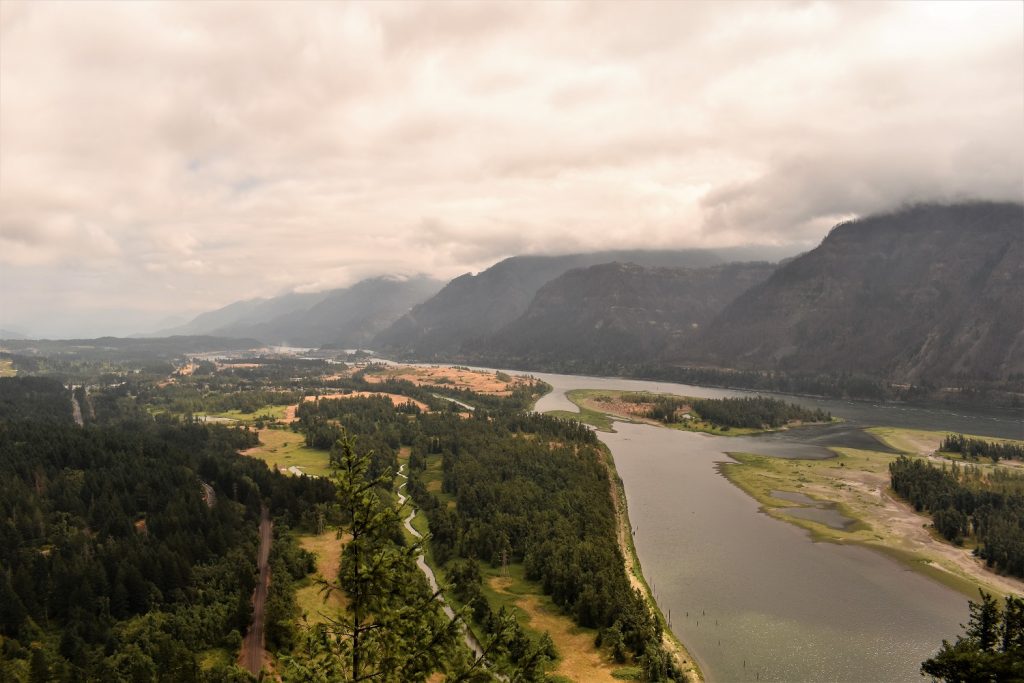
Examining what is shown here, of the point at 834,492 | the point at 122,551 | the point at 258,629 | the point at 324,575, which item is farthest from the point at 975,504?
the point at 122,551

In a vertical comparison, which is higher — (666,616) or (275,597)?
(275,597)

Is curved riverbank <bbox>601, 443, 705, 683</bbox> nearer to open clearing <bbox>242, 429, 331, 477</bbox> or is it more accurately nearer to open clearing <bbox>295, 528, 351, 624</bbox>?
open clearing <bbox>295, 528, 351, 624</bbox>

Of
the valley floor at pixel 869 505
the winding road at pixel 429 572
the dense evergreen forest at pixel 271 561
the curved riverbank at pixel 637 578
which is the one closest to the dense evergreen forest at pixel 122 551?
the dense evergreen forest at pixel 271 561

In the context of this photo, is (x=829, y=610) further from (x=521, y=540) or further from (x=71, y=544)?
(x=71, y=544)

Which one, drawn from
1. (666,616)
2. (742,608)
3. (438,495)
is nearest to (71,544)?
(438,495)

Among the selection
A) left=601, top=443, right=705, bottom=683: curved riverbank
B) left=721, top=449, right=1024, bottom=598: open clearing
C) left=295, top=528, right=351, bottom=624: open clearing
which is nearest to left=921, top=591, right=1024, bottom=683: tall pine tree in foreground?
left=601, top=443, right=705, bottom=683: curved riverbank

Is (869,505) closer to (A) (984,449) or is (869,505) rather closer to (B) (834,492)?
(B) (834,492)

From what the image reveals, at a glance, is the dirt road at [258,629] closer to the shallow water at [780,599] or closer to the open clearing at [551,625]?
the open clearing at [551,625]
